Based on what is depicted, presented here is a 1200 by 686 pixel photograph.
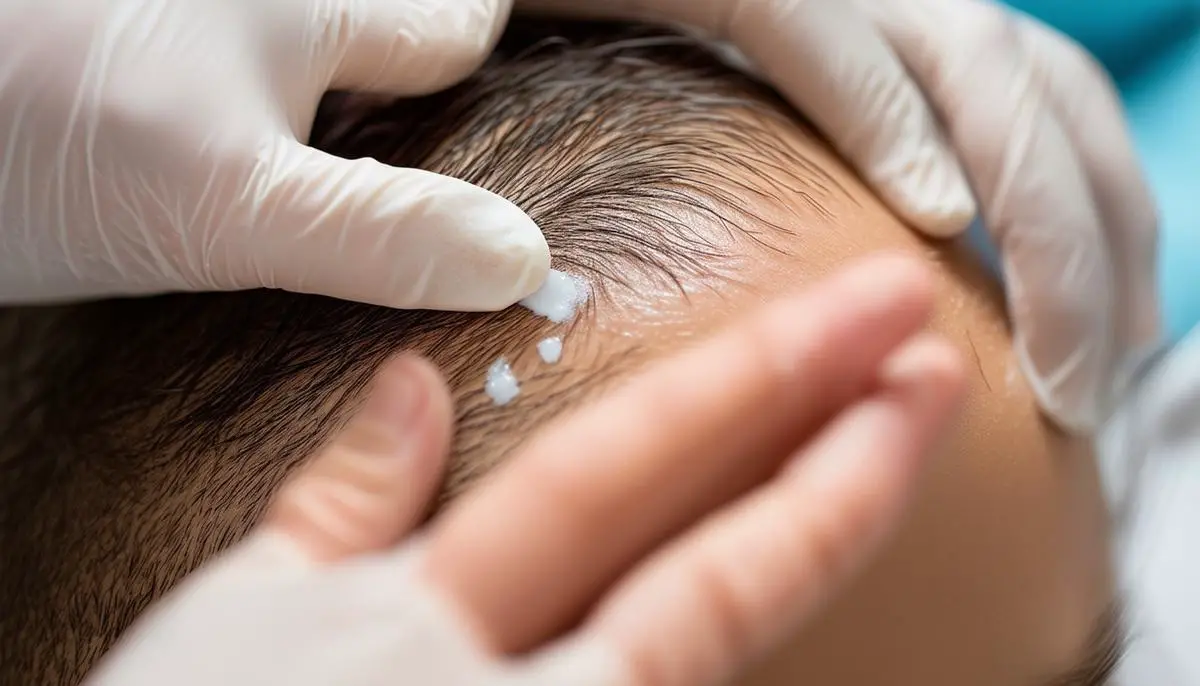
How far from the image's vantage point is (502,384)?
684 millimetres

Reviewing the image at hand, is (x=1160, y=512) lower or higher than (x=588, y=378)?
lower

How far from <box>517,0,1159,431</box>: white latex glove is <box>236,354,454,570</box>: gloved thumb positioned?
521mm

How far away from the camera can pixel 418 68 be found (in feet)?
2.85

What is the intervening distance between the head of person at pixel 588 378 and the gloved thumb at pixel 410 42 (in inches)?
2.0

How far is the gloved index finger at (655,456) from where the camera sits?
50 centimetres

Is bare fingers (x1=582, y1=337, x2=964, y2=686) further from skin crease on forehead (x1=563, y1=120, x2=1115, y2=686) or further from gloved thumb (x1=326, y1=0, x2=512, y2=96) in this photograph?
gloved thumb (x1=326, y1=0, x2=512, y2=96)

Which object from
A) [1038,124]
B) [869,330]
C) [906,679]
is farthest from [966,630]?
[1038,124]

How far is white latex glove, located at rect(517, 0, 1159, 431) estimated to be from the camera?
896 mm

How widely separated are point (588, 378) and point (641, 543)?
0.54ft

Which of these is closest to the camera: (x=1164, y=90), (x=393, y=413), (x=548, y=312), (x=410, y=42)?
(x=393, y=413)

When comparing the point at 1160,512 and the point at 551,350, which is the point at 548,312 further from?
the point at 1160,512

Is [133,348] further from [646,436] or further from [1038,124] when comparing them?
[1038,124]

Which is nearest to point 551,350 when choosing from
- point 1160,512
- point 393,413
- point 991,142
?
point 393,413

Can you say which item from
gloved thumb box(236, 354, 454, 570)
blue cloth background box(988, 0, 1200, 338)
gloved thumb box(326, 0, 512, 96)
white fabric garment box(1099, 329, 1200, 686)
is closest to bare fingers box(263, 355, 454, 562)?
gloved thumb box(236, 354, 454, 570)
